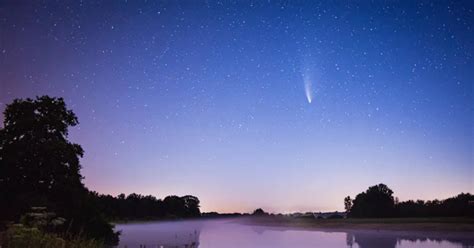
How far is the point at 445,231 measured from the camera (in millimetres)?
62219

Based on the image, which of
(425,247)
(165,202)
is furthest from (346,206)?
(425,247)

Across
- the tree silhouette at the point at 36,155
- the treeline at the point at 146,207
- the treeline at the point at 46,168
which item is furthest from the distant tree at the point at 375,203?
the tree silhouette at the point at 36,155

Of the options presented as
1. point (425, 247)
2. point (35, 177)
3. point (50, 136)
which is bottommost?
point (425, 247)

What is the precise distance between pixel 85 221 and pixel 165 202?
158 metres

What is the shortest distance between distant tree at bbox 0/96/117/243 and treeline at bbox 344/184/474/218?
81.4 metres

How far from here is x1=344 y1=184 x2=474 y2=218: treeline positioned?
9431 centimetres

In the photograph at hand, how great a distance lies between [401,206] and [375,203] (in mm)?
6339

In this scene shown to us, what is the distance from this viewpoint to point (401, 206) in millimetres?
114875

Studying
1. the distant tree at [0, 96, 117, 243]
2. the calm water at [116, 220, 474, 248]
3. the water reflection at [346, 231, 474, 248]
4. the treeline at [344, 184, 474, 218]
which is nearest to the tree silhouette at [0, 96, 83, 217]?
the distant tree at [0, 96, 117, 243]

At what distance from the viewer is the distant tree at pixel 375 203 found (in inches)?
4456

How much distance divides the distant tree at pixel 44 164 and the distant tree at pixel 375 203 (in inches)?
3651

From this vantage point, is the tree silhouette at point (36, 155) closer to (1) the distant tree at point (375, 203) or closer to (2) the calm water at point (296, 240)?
(2) the calm water at point (296, 240)

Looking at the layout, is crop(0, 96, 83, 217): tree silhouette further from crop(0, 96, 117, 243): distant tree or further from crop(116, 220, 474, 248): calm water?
crop(116, 220, 474, 248): calm water

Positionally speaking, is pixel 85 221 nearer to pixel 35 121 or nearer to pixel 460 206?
pixel 35 121
